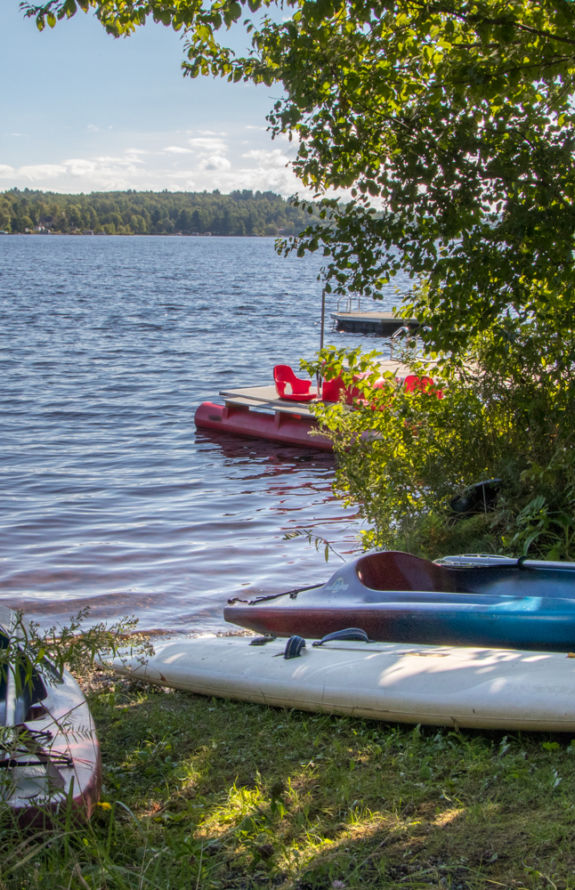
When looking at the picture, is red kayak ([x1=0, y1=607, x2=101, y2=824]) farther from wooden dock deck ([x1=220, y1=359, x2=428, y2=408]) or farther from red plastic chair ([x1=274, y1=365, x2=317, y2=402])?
red plastic chair ([x1=274, y1=365, x2=317, y2=402])

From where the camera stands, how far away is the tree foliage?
206 inches

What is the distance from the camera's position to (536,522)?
6.33 meters

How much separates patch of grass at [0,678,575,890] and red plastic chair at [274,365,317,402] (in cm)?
1088

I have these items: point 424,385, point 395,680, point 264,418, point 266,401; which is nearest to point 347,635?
point 395,680

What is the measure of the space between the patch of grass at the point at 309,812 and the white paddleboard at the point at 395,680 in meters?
0.10

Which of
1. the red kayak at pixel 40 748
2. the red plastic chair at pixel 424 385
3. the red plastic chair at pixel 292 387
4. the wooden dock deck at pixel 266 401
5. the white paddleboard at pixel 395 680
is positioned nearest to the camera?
the red kayak at pixel 40 748

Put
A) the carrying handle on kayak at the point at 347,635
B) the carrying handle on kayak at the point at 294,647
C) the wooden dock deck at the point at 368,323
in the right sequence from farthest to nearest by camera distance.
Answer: the wooden dock deck at the point at 368,323
the carrying handle on kayak at the point at 347,635
the carrying handle on kayak at the point at 294,647

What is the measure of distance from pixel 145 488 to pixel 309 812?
913cm

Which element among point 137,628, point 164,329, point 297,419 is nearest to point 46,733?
point 137,628

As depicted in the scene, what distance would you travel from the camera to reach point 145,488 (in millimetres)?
12219

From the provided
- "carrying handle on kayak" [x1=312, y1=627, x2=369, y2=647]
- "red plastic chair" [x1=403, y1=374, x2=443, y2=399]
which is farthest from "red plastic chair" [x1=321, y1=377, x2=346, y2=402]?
"carrying handle on kayak" [x1=312, y1=627, x2=369, y2=647]

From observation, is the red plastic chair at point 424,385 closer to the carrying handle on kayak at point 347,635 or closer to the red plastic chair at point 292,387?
the carrying handle on kayak at point 347,635

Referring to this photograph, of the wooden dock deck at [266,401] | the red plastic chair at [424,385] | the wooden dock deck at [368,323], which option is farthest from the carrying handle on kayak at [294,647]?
the wooden dock deck at [368,323]

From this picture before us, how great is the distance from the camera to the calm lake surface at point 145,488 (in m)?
8.17
